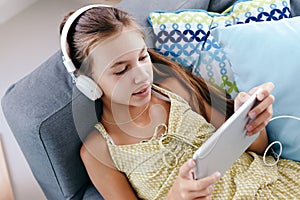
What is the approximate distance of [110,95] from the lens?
991mm

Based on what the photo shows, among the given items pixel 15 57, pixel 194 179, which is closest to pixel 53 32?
pixel 15 57

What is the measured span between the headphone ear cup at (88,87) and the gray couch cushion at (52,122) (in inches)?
1.4

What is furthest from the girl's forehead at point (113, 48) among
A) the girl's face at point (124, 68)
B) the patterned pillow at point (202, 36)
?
the patterned pillow at point (202, 36)

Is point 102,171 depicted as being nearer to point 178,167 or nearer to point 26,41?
point 178,167

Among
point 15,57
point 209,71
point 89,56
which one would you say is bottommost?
point 15,57

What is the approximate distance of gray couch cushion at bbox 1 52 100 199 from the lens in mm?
972

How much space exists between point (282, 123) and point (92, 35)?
1.55 ft

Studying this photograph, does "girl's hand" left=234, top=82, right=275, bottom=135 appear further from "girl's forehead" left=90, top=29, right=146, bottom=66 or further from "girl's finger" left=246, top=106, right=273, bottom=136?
"girl's forehead" left=90, top=29, right=146, bottom=66

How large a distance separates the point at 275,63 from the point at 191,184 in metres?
0.40

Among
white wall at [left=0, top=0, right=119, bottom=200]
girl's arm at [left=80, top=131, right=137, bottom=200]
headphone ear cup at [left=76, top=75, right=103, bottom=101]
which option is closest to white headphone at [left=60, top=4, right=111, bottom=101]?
headphone ear cup at [left=76, top=75, right=103, bottom=101]

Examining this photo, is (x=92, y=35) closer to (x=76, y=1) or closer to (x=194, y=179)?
(x=194, y=179)

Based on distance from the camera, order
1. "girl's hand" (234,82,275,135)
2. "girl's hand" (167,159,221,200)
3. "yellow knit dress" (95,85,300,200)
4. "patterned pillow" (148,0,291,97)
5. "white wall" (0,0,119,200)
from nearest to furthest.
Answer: "girl's hand" (167,159,221,200)
"girl's hand" (234,82,275,135)
"yellow knit dress" (95,85,300,200)
"patterned pillow" (148,0,291,97)
"white wall" (0,0,119,200)

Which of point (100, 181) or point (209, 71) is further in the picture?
point (209, 71)

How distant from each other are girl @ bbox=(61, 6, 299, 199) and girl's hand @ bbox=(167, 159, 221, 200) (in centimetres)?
4
